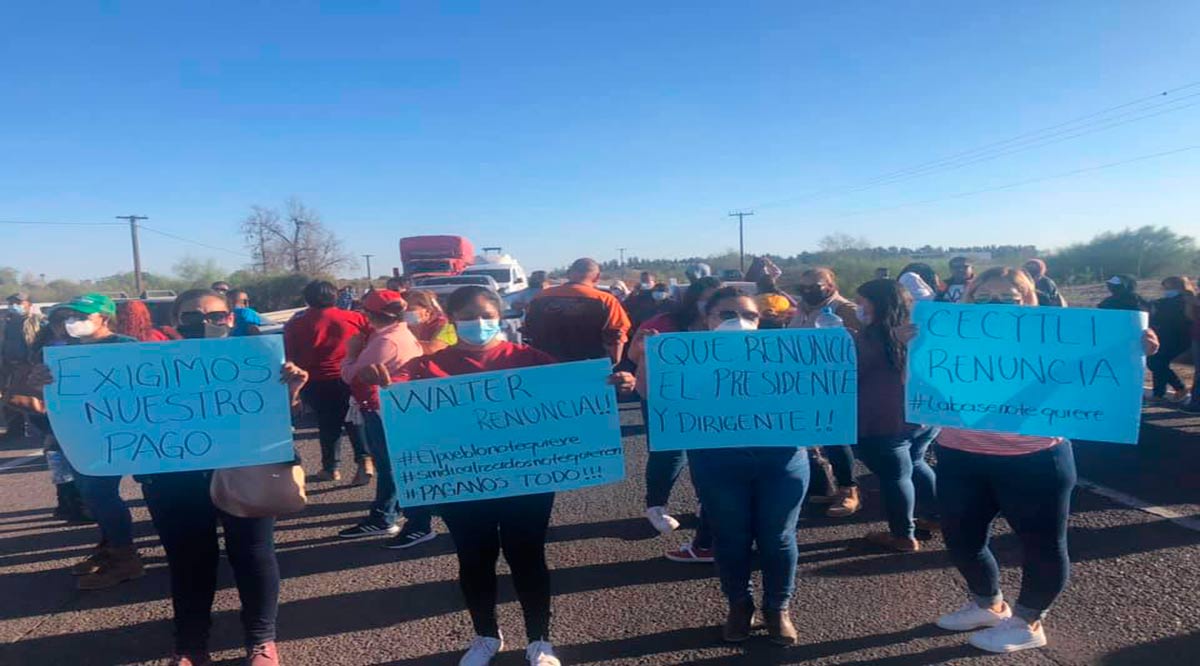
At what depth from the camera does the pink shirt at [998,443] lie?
114 inches

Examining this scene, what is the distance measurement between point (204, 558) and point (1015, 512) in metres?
3.55

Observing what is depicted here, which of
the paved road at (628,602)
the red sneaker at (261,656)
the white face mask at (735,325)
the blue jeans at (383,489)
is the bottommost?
the paved road at (628,602)

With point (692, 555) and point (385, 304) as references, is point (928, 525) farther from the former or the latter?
point (385, 304)

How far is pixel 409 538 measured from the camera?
4.57 m

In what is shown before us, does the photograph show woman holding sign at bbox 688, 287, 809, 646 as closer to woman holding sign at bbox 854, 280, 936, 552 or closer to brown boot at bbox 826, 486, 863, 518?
woman holding sign at bbox 854, 280, 936, 552

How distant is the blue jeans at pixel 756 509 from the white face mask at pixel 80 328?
3.01m

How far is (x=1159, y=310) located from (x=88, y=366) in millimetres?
10875

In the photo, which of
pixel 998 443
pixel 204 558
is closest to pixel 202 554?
pixel 204 558

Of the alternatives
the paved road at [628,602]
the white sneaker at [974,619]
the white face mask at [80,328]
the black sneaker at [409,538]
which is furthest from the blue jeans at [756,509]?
the white face mask at [80,328]

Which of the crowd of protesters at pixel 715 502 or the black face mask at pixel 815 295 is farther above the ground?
the black face mask at pixel 815 295

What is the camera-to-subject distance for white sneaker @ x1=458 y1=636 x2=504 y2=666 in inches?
120

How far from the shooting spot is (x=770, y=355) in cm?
314

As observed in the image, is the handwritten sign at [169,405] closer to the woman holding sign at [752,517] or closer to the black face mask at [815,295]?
the woman holding sign at [752,517]

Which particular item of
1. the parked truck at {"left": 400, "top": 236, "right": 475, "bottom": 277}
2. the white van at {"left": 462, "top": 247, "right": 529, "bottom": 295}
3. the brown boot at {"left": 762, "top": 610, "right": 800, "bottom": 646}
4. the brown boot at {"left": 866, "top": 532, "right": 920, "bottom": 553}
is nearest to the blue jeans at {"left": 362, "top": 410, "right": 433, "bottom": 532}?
the brown boot at {"left": 762, "top": 610, "right": 800, "bottom": 646}
